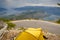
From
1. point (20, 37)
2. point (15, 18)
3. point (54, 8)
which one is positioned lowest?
point (15, 18)

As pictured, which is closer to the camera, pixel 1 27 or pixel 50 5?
pixel 1 27

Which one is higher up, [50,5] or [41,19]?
[50,5]

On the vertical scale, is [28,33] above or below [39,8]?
above

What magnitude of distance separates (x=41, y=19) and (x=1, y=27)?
2.01 metres

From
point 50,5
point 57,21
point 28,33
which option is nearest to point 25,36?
point 28,33

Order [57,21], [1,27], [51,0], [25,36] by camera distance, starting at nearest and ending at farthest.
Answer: [25,36] < [1,27] < [57,21] < [51,0]

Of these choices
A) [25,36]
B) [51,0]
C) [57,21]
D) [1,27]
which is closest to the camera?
[25,36]

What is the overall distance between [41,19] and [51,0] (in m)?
0.94

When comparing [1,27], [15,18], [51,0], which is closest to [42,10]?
[51,0]

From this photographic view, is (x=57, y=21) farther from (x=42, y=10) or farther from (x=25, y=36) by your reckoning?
(x=25, y=36)

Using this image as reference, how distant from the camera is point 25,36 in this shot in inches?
145

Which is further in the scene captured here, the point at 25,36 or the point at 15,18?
the point at 15,18

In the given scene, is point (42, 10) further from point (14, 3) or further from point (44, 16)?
point (14, 3)

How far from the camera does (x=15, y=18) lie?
6.62 meters
